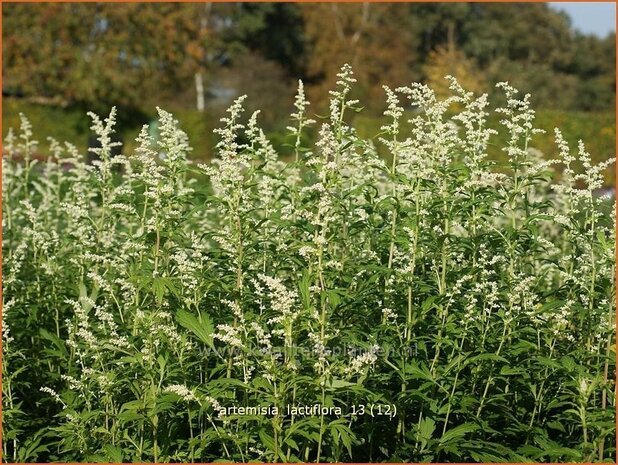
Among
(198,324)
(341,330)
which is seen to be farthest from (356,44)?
(198,324)

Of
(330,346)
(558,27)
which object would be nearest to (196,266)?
(330,346)

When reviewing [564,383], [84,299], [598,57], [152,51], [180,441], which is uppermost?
[598,57]

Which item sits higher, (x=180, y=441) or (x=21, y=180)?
(x=21, y=180)

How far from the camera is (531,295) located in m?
5.10

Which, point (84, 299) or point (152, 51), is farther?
point (152, 51)

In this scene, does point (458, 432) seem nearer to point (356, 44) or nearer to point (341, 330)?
point (341, 330)

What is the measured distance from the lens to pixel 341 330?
4.75 m

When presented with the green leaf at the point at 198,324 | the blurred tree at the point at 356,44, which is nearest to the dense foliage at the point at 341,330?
the green leaf at the point at 198,324

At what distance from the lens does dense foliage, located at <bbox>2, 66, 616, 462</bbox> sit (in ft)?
14.9

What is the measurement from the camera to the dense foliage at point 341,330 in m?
4.54

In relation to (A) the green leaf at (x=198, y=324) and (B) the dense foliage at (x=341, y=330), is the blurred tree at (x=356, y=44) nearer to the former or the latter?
(B) the dense foliage at (x=341, y=330)

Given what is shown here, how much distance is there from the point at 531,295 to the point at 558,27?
6591cm

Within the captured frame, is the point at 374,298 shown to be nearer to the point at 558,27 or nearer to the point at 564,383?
the point at 564,383

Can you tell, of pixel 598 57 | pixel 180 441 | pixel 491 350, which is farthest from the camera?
pixel 598 57
